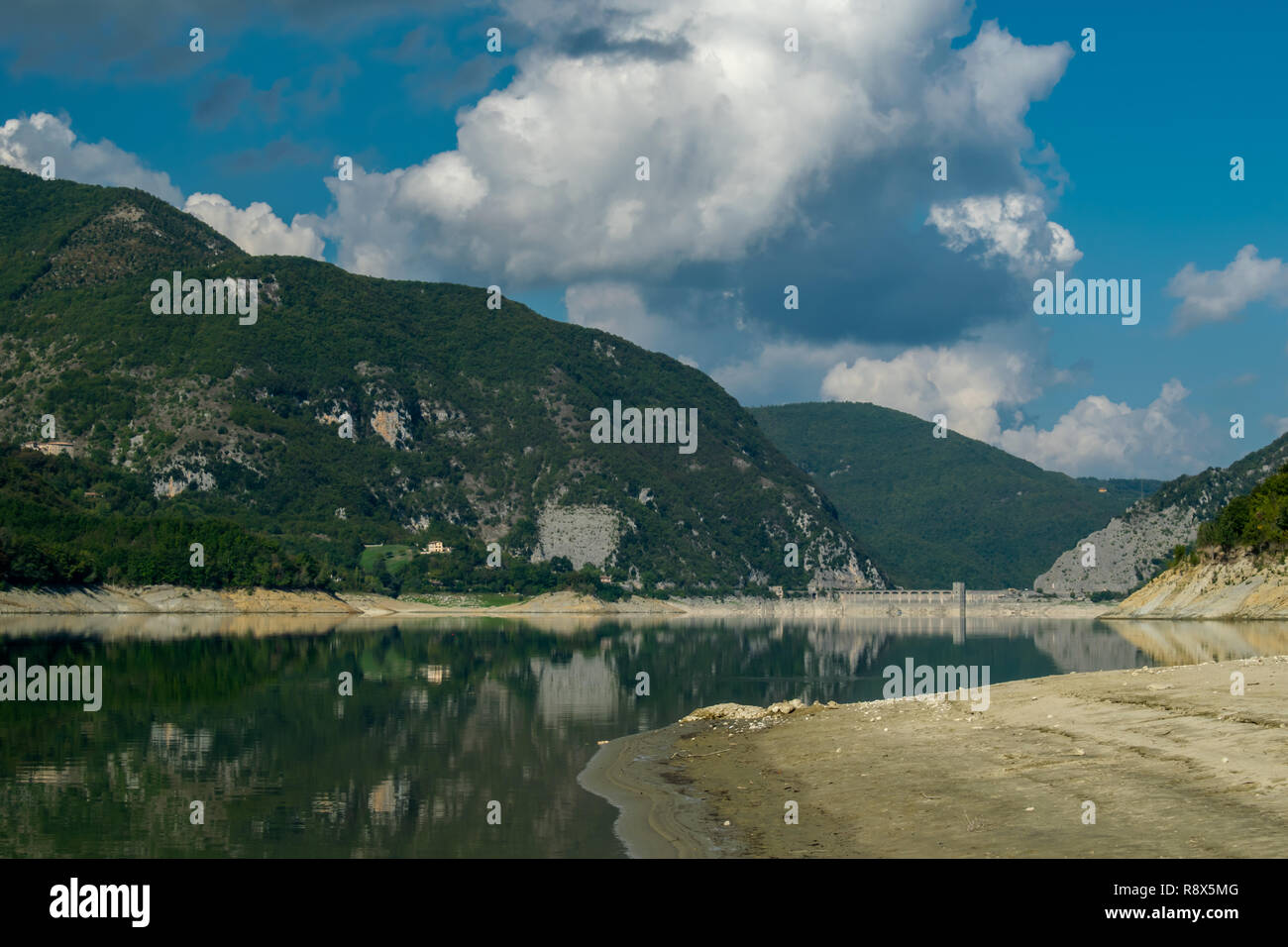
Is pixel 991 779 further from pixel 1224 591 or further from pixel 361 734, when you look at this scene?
pixel 1224 591

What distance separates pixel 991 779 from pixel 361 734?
985 inches

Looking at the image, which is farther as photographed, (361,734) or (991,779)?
(361,734)

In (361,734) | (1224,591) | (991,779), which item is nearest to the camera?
A: (991,779)

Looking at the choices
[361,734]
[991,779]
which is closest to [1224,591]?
[361,734]

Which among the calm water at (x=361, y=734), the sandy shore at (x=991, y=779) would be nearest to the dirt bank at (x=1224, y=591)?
the calm water at (x=361, y=734)

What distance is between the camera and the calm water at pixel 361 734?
28.1 meters

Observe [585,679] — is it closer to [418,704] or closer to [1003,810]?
[418,704]

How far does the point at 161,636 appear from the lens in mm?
119812

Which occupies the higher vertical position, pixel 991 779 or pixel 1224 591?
pixel 991 779

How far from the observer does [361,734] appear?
46.5m

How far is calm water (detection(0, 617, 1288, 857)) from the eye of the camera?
92.3ft

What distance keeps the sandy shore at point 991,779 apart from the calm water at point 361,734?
266cm

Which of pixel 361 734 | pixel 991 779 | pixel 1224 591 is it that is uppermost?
pixel 991 779
